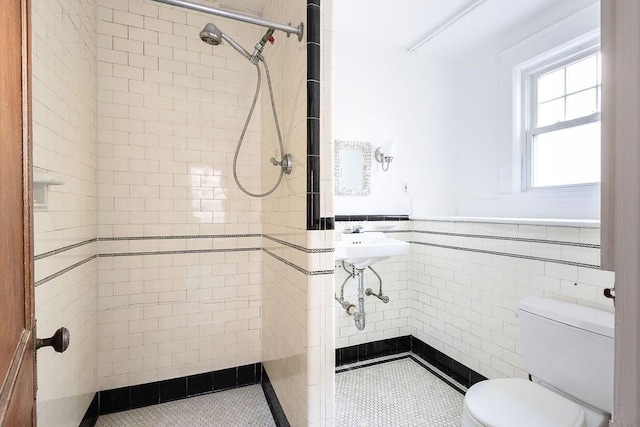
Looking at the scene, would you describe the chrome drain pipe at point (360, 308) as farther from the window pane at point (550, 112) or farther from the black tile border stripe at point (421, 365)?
the window pane at point (550, 112)

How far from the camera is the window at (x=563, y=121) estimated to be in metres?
2.04

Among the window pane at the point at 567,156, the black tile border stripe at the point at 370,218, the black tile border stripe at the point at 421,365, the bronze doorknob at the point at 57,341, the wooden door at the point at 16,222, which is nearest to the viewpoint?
the wooden door at the point at 16,222

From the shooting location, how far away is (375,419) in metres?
1.82

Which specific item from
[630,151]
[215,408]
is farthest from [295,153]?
[215,408]

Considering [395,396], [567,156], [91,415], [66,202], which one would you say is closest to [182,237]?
[66,202]

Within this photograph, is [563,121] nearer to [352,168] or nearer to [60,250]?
[352,168]

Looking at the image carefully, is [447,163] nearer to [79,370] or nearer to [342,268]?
[342,268]

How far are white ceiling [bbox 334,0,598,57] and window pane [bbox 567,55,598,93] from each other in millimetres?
355

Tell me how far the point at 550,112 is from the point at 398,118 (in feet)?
3.68

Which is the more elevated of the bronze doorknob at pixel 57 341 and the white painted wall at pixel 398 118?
the white painted wall at pixel 398 118

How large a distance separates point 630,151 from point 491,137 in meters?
2.64

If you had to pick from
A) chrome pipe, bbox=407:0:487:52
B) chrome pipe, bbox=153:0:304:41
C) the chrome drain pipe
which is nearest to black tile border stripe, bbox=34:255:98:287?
chrome pipe, bbox=153:0:304:41

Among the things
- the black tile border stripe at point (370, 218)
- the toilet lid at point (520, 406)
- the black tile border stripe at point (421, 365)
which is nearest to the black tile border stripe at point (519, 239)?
the black tile border stripe at point (370, 218)

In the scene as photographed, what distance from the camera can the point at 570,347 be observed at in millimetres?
1345
